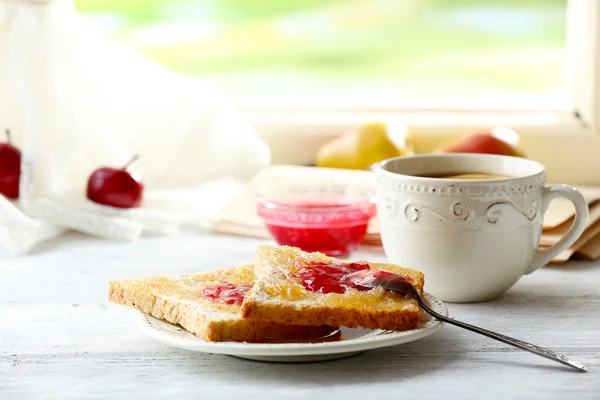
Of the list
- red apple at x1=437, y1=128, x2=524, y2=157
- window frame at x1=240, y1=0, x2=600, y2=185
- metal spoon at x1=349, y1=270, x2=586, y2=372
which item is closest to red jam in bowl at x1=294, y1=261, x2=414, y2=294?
metal spoon at x1=349, y1=270, x2=586, y2=372

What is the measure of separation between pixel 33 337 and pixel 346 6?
1377mm

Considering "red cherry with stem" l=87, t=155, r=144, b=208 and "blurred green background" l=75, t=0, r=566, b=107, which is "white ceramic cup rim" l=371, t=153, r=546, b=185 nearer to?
"red cherry with stem" l=87, t=155, r=144, b=208

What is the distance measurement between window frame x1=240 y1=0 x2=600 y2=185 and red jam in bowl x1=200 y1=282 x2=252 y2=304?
910 mm

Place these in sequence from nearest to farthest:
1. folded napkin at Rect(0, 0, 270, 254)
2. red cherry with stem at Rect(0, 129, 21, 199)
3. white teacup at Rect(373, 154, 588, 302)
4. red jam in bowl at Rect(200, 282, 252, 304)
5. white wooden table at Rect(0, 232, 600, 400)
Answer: white wooden table at Rect(0, 232, 600, 400) → red jam in bowl at Rect(200, 282, 252, 304) → white teacup at Rect(373, 154, 588, 302) → folded napkin at Rect(0, 0, 270, 254) → red cherry with stem at Rect(0, 129, 21, 199)

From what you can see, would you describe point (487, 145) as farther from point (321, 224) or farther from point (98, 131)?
point (98, 131)

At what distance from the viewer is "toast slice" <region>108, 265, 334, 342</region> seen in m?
0.86

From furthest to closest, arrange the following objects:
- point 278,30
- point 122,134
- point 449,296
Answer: point 278,30 → point 122,134 → point 449,296

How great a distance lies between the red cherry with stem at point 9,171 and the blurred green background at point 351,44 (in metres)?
0.56

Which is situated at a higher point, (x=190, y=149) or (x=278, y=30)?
(x=278, y=30)

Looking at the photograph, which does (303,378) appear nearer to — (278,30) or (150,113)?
(150,113)

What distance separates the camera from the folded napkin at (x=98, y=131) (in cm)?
151

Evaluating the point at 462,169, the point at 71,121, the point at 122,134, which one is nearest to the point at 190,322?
the point at 462,169

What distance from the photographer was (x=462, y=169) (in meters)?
1.18

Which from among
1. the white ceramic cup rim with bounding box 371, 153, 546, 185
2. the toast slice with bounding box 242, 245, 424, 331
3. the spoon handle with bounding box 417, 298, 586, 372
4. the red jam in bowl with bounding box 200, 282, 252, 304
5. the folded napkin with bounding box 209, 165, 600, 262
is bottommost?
the folded napkin with bounding box 209, 165, 600, 262
